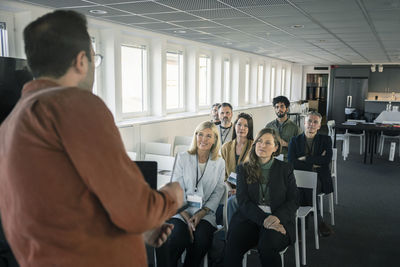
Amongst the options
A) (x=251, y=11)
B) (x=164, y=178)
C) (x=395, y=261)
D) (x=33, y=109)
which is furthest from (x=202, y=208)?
(x=251, y=11)

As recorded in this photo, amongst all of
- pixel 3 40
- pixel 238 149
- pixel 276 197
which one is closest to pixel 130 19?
pixel 3 40

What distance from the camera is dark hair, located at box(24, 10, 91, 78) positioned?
2.83 ft

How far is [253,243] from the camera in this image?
2.77m

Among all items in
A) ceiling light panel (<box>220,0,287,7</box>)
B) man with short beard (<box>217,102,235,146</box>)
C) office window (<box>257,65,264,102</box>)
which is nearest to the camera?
ceiling light panel (<box>220,0,287,7</box>)

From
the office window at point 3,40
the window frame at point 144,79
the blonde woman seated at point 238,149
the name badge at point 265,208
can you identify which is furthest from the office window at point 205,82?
the name badge at point 265,208

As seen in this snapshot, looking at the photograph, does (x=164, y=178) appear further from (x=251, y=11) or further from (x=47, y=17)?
(x=47, y=17)

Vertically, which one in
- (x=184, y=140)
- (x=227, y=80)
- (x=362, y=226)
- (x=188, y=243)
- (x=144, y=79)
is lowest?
(x=362, y=226)

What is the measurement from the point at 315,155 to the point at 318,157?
88 millimetres

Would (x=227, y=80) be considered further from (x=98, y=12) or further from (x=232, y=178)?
(x=232, y=178)

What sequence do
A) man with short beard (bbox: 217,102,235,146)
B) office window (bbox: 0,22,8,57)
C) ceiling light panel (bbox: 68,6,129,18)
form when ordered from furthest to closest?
man with short beard (bbox: 217,102,235,146), ceiling light panel (bbox: 68,6,129,18), office window (bbox: 0,22,8,57)

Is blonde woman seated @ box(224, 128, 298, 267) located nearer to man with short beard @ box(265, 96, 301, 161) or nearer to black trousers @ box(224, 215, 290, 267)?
black trousers @ box(224, 215, 290, 267)

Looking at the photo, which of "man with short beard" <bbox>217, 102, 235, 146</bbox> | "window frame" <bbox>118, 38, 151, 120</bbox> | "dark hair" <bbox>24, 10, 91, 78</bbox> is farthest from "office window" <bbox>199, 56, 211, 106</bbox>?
"dark hair" <bbox>24, 10, 91, 78</bbox>

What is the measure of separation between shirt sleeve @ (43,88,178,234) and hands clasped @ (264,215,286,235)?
6.70ft

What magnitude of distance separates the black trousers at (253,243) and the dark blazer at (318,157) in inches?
59.8
